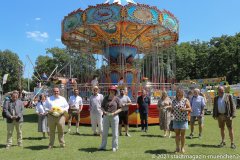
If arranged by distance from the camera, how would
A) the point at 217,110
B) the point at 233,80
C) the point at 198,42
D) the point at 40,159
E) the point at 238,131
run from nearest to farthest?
the point at 40,159 < the point at 217,110 < the point at 238,131 < the point at 233,80 < the point at 198,42

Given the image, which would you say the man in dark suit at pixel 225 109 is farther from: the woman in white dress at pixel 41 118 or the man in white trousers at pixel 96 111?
the woman in white dress at pixel 41 118

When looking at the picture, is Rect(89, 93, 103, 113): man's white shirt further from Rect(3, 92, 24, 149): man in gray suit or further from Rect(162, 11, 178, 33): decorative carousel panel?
Rect(162, 11, 178, 33): decorative carousel panel

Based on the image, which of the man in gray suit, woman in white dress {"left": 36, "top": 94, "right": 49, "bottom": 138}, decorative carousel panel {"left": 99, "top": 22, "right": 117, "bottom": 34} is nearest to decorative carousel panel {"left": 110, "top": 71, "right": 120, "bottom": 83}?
decorative carousel panel {"left": 99, "top": 22, "right": 117, "bottom": 34}

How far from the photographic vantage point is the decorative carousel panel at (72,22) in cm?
1871

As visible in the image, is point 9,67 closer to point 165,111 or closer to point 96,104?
point 96,104

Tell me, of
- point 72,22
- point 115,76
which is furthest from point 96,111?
point 115,76

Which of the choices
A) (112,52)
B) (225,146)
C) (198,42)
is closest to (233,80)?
(198,42)

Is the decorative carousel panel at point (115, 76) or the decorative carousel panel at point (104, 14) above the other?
the decorative carousel panel at point (104, 14)

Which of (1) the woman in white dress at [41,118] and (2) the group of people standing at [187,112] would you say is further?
(1) the woman in white dress at [41,118]

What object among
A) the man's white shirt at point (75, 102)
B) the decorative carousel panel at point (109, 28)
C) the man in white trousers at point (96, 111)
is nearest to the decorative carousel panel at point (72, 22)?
the decorative carousel panel at point (109, 28)

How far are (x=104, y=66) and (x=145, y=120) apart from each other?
10.5 metres

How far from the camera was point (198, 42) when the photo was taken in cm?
6412

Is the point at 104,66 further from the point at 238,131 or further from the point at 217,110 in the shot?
the point at 217,110

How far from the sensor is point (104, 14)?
1791 centimetres
